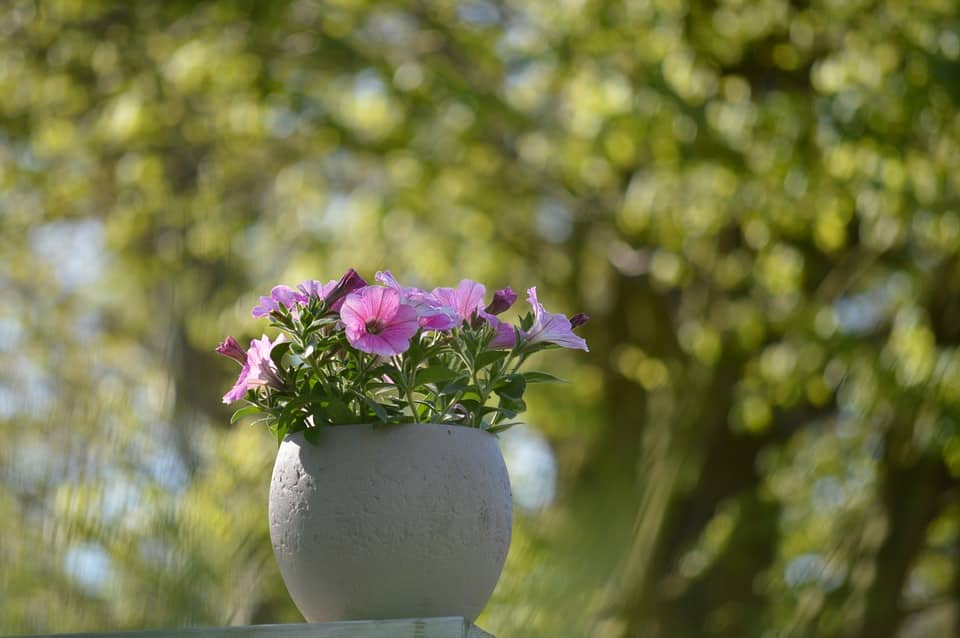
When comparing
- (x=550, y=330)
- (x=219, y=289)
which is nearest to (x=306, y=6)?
(x=550, y=330)

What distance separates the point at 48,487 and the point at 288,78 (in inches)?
143

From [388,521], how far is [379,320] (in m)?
0.16

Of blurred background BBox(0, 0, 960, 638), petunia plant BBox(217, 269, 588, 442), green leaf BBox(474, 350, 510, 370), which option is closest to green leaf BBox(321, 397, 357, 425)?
petunia plant BBox(217, 269, 588, 442)

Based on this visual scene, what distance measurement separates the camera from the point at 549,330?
1.01 meters

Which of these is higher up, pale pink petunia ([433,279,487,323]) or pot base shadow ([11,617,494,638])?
pale pink petunia ([433,279,487,323])

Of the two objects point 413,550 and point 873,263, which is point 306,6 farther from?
point 413,550

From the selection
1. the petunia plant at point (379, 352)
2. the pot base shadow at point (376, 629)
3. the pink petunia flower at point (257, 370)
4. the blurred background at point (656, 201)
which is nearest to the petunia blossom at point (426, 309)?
the petunia plant at point (379, 352)

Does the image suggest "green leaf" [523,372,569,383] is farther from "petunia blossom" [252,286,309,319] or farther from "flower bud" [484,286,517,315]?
"petunia blossom" [252,286,309,319]

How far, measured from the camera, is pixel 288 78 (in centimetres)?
391

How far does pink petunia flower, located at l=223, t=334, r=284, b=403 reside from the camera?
38.4 inches

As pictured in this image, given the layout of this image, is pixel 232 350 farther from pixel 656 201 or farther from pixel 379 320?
pixel 656 201

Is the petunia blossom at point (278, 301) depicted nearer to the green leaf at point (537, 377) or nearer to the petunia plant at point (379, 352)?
the petunia plant at point (379, 352)

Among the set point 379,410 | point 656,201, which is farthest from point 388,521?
point 656,201

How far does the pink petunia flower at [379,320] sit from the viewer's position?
3.05ft
